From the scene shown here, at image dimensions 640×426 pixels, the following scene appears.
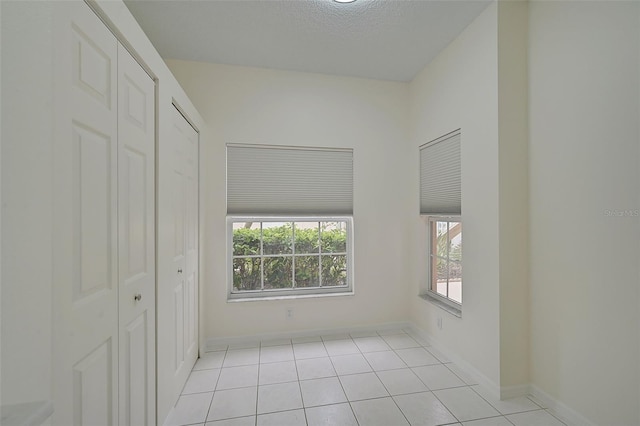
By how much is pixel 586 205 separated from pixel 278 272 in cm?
254

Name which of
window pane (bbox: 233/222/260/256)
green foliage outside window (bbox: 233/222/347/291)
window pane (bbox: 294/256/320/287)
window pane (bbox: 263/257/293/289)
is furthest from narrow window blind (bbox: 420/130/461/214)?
window pane (bbox: 233/222/260/256)

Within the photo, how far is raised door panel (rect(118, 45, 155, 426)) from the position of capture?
126 cm

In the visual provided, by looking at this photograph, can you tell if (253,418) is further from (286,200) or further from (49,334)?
(286,200)

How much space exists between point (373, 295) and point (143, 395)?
7.37ft

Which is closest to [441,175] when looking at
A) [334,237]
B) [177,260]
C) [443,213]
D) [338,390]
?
[443,213]

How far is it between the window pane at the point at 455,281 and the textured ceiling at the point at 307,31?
203 centimetres

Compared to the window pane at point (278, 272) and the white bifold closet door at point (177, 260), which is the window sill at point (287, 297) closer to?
the window pane at point (278, 272)

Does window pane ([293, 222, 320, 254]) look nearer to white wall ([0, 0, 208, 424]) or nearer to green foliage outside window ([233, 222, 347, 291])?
green foliage outside window ([233, 222, 347, 291])

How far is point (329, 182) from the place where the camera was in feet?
10.00

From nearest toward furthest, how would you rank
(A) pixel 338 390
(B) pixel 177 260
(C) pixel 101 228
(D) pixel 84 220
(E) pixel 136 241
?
(D) pixel 84 220
(C) pixel 101 228
(E) pixel 136 241
(B) pixel 177 260
(A) pixel 338 390

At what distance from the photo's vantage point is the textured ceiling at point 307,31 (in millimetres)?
2045

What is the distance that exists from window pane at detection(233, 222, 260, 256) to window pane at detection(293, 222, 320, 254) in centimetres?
42

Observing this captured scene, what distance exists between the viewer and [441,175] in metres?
2.69

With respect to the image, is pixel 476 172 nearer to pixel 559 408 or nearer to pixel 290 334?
pixel 559 408
